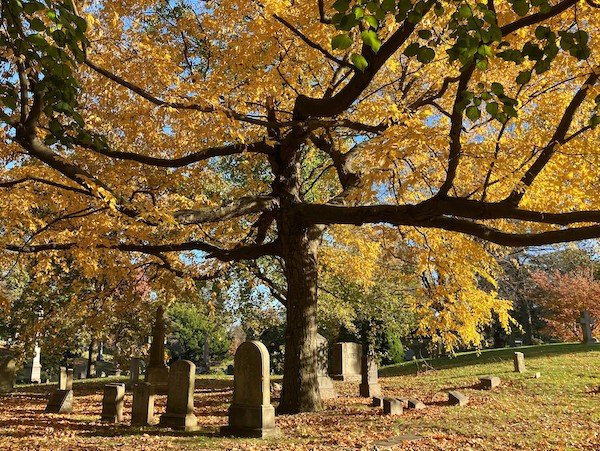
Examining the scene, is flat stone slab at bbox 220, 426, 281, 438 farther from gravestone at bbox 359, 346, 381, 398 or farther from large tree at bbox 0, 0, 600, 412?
gravestone at bbox 359, 346, 381, 398

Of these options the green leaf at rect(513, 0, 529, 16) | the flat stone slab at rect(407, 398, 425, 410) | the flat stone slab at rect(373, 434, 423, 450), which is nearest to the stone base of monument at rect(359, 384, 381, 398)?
the flat stone slab at rect(407, 398, 425, 410)

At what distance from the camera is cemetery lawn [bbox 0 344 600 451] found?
7746mm

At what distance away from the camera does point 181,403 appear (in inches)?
394

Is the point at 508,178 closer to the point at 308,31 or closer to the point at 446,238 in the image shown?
the point at 308,31

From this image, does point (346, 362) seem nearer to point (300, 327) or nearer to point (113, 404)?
point (300, 327)

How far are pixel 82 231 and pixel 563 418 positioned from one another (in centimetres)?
979

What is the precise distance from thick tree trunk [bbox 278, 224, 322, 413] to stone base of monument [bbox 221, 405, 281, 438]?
6.49 feet

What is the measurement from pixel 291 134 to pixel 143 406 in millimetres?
6647

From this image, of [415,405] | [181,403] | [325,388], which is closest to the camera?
[181,403]

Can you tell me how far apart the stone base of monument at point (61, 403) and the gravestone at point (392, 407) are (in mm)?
8175

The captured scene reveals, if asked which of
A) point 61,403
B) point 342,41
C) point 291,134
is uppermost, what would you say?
point 291,134

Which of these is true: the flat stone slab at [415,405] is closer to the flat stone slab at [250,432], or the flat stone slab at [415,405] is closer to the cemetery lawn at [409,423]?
the cemetery lawn at [409,423]

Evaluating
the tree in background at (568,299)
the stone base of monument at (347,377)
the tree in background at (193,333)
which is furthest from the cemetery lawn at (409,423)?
the tree in background at (193,333)

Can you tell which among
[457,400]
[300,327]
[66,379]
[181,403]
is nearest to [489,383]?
[457,400]
